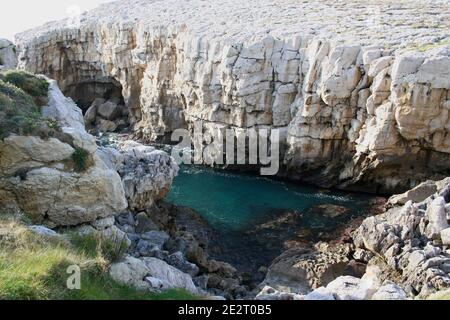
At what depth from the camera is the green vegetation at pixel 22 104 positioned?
18.1 m

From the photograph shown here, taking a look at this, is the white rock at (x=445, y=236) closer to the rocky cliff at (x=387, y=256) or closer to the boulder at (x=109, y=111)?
the rocky cliff at (x=387, y=256)

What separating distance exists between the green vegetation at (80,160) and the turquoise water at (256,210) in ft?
39.2

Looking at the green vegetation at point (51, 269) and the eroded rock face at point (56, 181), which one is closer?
the green vegetation at point (51, 269)

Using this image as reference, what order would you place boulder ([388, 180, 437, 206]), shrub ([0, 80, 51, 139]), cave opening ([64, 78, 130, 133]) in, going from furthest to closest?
1. cave opening ([64, 78, 130, 133])
2. boulder ([388, 180, 437, 206])
3. shrub ([0, 80, 51, 139])

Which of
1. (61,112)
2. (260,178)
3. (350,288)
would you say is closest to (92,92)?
(260,178)

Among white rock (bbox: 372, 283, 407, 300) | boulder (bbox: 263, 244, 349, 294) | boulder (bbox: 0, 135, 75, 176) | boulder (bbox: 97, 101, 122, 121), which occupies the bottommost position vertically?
boulder (bbox: 97, 101, 122, 121)

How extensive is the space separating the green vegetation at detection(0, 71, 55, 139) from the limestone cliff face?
812 inches

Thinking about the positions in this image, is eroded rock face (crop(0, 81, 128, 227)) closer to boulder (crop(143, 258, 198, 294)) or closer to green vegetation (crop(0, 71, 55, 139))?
green vegetation (crop(0, 71, 55, 139))

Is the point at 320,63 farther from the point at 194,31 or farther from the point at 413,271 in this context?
the point at 413,271

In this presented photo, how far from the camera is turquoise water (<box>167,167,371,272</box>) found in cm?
2952
